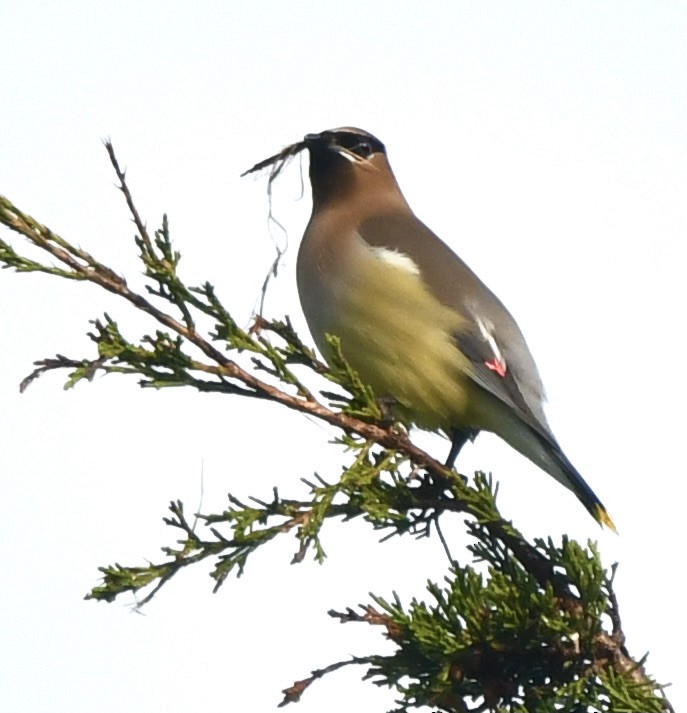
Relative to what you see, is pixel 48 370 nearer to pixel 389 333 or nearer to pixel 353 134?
pixel 389 333

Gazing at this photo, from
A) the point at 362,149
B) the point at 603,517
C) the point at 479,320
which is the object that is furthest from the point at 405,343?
the point at 362,149

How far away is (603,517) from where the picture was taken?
3.87 m

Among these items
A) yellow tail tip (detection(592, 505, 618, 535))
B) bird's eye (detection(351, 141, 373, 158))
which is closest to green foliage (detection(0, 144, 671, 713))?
yellow tail tip (detection(592, 505, 618, 535))

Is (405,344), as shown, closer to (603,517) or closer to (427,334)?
(427,334)

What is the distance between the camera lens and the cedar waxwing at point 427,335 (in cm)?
408

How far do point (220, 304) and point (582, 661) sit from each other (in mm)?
1036

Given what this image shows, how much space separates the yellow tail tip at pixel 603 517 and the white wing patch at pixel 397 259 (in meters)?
0.97

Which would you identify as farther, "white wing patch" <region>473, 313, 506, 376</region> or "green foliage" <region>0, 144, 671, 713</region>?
"white wing patch" <region>473, 313, 506, 376</region>

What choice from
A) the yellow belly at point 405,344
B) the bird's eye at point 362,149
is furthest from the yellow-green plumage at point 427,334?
the bird's eye at point 362,149

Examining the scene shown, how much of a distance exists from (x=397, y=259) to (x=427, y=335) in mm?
326

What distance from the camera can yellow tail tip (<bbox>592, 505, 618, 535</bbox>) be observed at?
3855mm

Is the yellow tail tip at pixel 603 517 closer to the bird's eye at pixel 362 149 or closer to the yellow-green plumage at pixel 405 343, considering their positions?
the yellow-green plumage at pixel 405 343

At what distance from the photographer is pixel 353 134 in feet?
16.8

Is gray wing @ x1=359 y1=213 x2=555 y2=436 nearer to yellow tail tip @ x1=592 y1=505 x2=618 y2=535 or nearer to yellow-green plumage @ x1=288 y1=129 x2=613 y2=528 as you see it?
yellow-green plumage @ x1=288 y1=129 x2=613 y2=528
